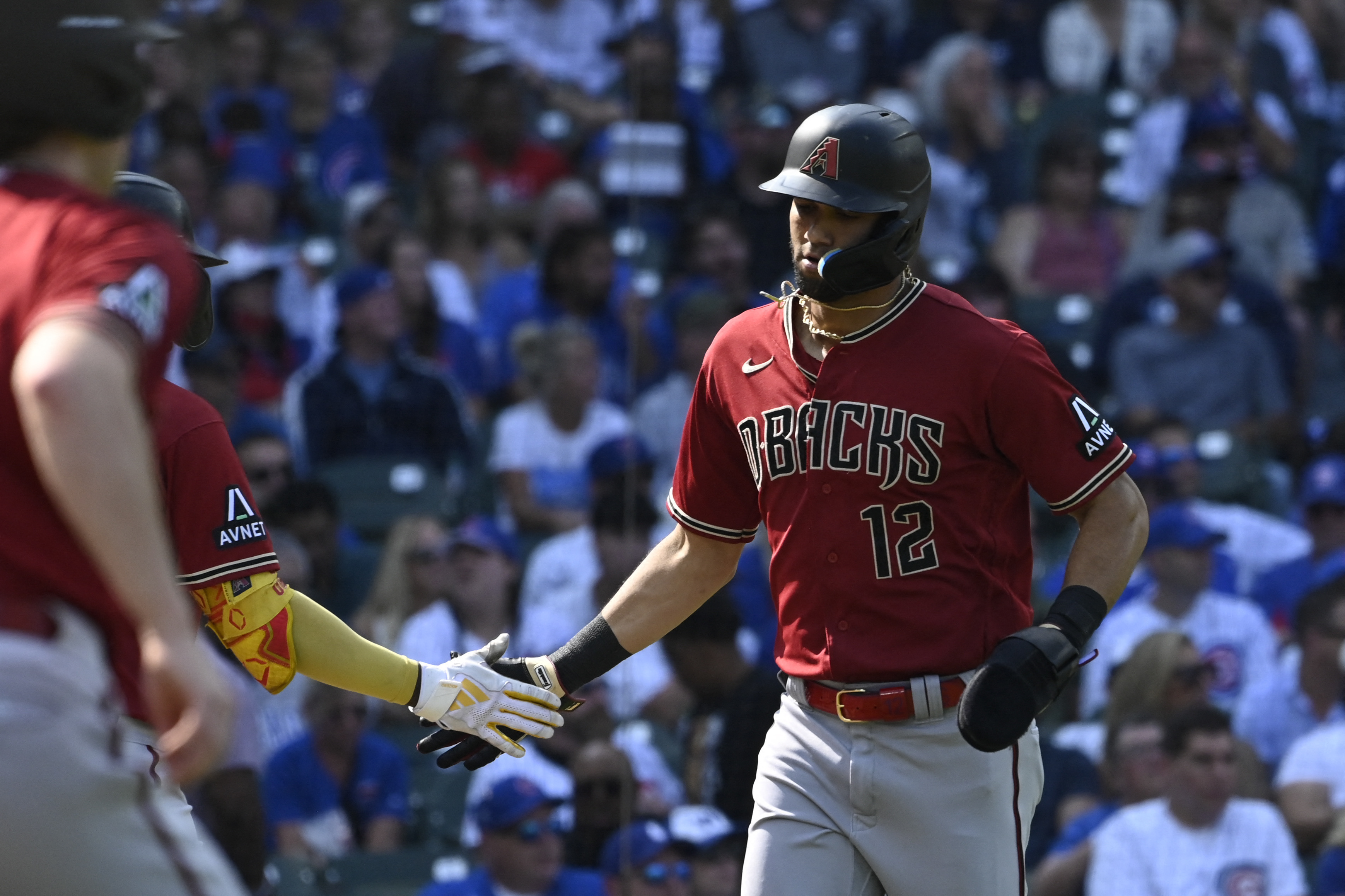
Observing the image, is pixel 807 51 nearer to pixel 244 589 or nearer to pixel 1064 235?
pixel 1064 235

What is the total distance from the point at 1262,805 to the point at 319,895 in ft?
9.85

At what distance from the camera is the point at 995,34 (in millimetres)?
9172

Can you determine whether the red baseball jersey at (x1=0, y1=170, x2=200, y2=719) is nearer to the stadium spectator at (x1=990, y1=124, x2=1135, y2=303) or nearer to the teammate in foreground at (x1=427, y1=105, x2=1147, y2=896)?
the teammate in foreground at (x1=427, y1=105, x2=1147, y2=896)

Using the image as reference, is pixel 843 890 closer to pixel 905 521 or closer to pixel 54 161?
pixel 905 521

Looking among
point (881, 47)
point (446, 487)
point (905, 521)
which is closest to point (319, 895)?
point (446, 487)

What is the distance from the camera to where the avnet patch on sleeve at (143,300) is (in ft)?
5.74

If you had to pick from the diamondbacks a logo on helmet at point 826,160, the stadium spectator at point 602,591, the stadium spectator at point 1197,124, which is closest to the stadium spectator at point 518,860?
the stadium spectator at point 602,591

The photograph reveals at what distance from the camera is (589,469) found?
Result: 6.86 m

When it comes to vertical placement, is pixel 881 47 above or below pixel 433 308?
above

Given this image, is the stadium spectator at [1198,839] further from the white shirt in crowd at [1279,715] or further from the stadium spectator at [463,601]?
the stadium spectator at [463,601]

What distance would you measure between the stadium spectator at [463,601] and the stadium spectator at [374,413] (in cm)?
76

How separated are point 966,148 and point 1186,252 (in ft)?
4.78

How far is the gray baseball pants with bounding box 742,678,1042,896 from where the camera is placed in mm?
2914

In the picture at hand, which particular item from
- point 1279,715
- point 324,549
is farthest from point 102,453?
point 1279,715
